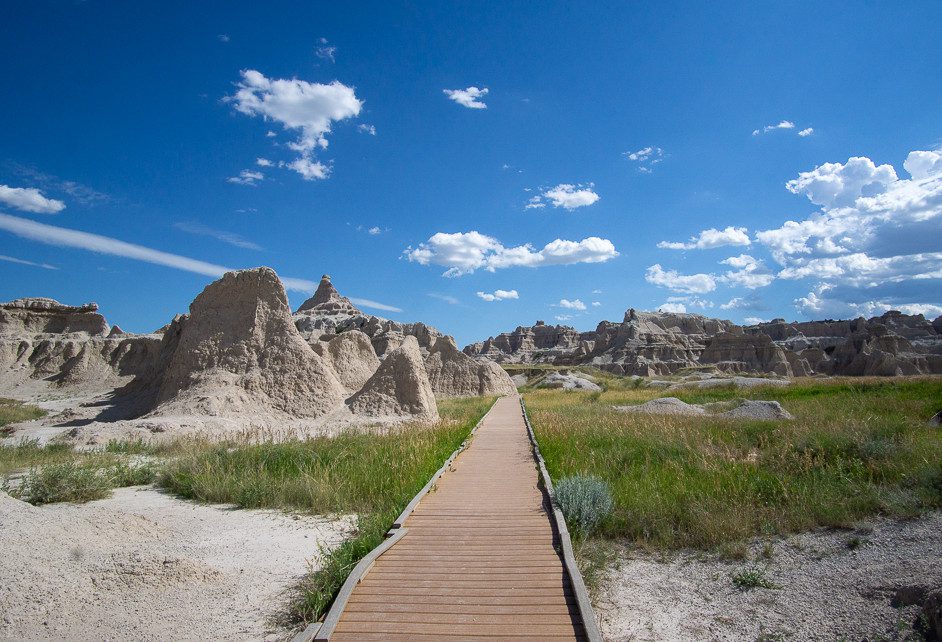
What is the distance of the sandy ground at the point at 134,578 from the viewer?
4348mm

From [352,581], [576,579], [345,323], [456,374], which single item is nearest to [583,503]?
[576,579]

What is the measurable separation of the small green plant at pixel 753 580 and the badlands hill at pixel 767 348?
35165 millimetres

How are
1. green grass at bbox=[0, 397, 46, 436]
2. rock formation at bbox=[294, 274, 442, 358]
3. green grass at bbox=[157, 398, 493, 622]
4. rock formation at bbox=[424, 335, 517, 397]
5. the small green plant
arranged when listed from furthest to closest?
rock formation at bbox=[294, 274, 442, 358]
rock formation at bbox=[424, 335, 517, 397]
green grass at bbox=[0, 397, 46, 436]
green grass at bbox=[157, 398, 493, 622]
the small green plant

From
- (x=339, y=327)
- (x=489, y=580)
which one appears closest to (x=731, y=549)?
(x=489, y=580)

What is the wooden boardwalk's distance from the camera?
390cm

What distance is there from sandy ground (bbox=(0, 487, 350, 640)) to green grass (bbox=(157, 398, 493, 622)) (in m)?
0.66

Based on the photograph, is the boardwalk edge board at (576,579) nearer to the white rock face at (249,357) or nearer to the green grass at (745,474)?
the green grass at (745,474)

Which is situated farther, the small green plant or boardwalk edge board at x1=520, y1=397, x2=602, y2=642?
the small green plant

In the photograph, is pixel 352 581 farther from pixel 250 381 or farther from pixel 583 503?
pixel 250 381

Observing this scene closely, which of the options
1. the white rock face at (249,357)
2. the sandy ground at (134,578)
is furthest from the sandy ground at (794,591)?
the white rock face at (249,357)

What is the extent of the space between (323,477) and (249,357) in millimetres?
11238

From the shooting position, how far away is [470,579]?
478 cm

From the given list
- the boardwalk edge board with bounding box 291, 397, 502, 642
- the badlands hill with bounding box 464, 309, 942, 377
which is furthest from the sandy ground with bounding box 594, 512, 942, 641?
the badlands hill with bounding box 464, 309, 942, 377

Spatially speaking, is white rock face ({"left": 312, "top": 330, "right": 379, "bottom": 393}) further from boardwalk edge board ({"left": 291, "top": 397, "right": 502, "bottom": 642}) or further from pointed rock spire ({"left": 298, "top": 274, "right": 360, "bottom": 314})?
pointed rock spire ({"left": 298, "top": 274, "right": 360, "bottom": 314})
